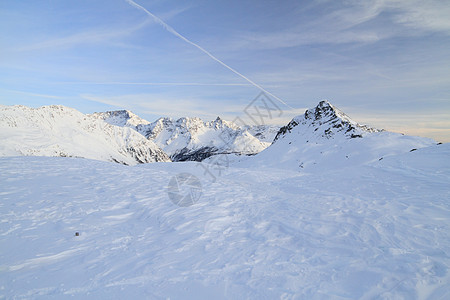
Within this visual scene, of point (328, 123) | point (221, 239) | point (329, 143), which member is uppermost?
point (328, 123)

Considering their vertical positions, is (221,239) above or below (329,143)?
below

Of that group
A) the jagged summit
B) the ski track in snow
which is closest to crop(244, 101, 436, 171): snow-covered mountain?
the jagged summit

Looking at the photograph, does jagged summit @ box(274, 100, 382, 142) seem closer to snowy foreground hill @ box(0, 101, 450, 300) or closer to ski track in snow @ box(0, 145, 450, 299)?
snowy foreground hill @ box(0, 101, 450, 300)

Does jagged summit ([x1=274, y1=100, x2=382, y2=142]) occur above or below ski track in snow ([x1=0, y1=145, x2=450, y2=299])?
above

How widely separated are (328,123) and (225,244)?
6346 centimetres

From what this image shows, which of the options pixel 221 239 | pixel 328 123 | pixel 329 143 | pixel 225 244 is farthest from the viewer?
pixel 328 123

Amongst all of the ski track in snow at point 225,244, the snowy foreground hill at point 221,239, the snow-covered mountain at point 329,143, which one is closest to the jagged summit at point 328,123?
the snow-covered mountain at point 329,143

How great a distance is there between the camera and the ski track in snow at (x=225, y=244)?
482cm

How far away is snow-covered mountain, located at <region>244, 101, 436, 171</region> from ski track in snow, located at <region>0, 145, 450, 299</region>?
82.4 feet

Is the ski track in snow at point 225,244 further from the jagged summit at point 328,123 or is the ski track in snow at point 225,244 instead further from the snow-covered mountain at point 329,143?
the jagged summit at point 328,123

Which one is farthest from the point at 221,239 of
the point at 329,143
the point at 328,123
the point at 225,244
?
the point at 328,123

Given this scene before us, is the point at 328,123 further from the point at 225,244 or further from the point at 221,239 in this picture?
the point at 225,244

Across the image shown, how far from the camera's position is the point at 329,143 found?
5091 cm

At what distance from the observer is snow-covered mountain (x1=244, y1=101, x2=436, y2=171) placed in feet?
→ 114
